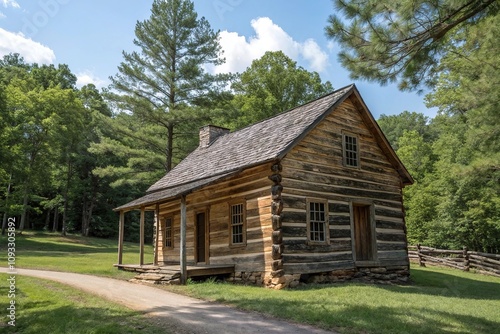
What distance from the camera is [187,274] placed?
12.8 meters

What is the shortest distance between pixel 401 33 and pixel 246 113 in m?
26.6

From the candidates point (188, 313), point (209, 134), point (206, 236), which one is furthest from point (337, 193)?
point (209, 134)

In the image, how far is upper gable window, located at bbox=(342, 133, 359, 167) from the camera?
49.9 feet

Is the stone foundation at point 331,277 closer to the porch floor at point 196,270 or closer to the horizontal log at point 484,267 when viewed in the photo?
the porch floor at point 196,270

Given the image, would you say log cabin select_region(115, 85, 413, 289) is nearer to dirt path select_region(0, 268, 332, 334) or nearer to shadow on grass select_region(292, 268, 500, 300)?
shadow on grass select_region(292, 268, 500, 300)

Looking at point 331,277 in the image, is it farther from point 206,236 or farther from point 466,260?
point 466,260

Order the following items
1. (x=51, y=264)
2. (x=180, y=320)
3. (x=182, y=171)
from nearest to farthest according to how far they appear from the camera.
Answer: (x=180, y=320) → (x=51, y=264) → (x=182, y=171)

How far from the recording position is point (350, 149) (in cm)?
1550

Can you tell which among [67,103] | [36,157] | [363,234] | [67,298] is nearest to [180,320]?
[67,298]

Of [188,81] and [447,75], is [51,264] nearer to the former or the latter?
[188,81]

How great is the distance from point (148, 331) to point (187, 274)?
6178 millimetres

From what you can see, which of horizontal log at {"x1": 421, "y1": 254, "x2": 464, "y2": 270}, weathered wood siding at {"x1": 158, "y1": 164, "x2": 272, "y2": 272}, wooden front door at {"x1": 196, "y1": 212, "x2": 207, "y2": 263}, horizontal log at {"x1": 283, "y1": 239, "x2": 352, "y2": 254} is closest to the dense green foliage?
horizontal log at {"x1": 421, "y1": 254, "x2": 464, "y2": 270}

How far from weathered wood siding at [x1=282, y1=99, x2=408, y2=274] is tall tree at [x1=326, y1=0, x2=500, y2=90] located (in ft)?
16.9

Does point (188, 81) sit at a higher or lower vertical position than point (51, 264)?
higher
